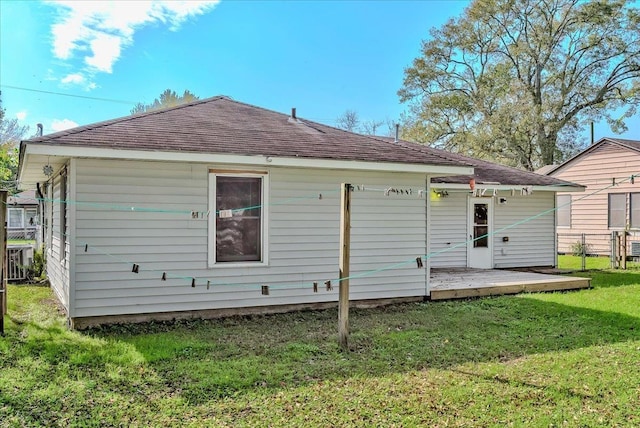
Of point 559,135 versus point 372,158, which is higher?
point 559,135

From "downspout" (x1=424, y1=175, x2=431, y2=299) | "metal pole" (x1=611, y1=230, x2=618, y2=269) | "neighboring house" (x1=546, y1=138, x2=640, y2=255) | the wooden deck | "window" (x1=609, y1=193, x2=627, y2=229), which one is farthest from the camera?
"window" (x1=609, y1=193, x2=627, y2=229)

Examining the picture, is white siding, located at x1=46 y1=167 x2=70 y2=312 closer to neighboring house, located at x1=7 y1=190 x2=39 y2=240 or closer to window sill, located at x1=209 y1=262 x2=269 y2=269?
window sill, located at x1=209 y1=262 x2=269 y2=269

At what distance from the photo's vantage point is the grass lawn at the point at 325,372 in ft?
11.8

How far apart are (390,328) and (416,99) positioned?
79.1 feet

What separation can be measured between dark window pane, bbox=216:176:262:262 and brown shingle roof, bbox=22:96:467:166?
0.61m

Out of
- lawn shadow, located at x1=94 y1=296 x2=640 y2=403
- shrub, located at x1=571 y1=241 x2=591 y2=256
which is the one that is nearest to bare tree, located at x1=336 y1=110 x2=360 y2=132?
shrub, located at x1=571 y1=241 x2=591 y2=256

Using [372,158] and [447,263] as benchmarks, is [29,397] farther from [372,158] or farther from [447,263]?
[447,263]

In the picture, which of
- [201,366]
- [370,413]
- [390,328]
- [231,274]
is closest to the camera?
[370,413]

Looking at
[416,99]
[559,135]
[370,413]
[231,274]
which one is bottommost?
[370,413]

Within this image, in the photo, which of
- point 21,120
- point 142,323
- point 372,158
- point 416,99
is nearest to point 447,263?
point 372,158

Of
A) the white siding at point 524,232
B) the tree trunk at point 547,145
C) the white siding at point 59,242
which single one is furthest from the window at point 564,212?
the white siding at point 59,242

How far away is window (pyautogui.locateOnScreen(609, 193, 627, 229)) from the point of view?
618 inches

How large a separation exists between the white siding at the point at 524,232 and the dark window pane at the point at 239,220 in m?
7.44

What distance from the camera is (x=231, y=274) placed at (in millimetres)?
6820
